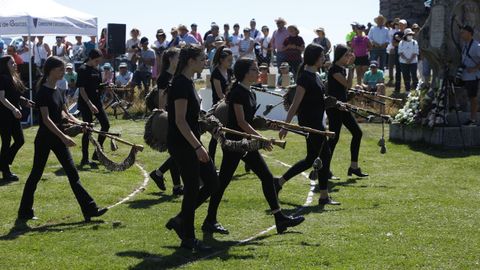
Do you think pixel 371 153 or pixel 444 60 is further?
pixel 444 60

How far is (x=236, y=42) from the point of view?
26938mm

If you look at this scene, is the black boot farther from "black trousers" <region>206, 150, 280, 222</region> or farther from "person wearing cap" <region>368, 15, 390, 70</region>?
"person wearing cap" <region>368, 15, 390, 70</region>

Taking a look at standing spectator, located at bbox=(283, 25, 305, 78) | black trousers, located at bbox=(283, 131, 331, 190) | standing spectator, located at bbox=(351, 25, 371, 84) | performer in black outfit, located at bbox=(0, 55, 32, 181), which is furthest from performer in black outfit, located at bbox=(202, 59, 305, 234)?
standing spectator, located at bbox=(351, 25, 371, 84)

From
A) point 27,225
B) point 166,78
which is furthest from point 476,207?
point 27,225

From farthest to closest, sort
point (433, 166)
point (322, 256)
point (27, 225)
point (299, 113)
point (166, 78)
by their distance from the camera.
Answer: point (433, 166)
point (166, 78)
point (299, 113)
point (27, 225)
point (322, 256)

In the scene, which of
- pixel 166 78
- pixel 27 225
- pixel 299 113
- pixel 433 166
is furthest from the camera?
pixel 433 166

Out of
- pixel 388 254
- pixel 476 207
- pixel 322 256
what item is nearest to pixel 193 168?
pixel 322 256

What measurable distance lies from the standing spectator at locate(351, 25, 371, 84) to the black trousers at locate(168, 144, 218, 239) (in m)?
15.8

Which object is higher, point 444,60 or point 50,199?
point 444,60

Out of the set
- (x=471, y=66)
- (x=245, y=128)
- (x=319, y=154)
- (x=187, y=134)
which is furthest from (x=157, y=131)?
(x=471, y=66)

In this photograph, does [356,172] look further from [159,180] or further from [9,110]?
[9,110]

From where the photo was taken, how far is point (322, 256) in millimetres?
8781

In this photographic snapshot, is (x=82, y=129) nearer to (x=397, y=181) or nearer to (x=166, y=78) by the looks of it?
(x=166, y=78)

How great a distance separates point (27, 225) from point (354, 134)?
5207mm
